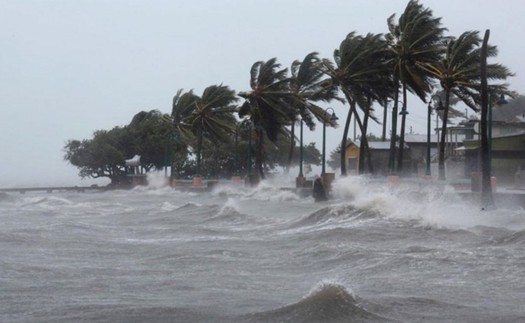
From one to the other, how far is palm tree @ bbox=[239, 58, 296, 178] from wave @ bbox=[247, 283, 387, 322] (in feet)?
134

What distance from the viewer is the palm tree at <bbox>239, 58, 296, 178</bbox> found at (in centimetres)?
4881

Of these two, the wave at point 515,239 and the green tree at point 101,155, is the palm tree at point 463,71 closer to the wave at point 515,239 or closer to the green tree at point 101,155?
the wave at point 515,239

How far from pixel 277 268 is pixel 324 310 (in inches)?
155

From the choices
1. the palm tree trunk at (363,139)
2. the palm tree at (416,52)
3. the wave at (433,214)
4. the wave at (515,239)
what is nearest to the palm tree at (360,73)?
the palm tree trunk at (363,139)

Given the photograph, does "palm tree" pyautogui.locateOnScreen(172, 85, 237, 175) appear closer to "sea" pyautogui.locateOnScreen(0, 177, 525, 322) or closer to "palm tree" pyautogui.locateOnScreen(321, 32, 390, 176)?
"palm tree" pyautogui.locateOnScreen(321, 32, 390, 176)

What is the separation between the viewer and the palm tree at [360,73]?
4156cm

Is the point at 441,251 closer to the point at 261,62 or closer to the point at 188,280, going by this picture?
the point at 188,280

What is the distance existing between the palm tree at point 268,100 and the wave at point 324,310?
4095 centimetres

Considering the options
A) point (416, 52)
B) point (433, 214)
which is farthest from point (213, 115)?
point (433, 214)

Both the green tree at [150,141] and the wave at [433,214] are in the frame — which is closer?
the wave at [433,214]

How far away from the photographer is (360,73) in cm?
4131

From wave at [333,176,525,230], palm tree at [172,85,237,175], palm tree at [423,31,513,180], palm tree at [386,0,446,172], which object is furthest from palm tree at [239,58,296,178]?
wave at [333,176,525,230]

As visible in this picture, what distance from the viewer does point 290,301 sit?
8.06m

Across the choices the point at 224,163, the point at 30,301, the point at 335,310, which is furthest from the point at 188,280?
the point at 224,163
